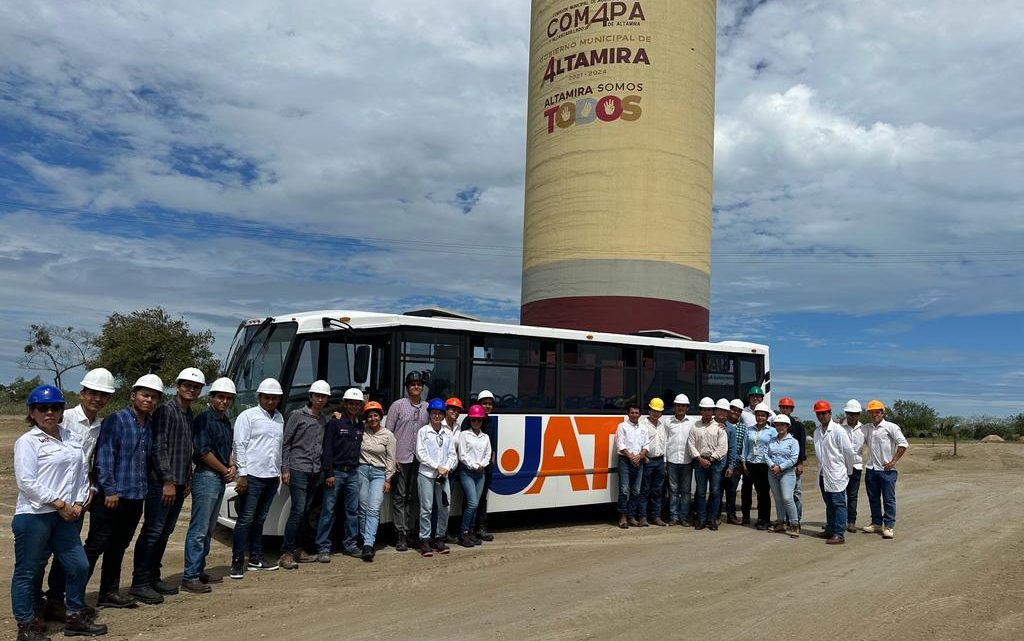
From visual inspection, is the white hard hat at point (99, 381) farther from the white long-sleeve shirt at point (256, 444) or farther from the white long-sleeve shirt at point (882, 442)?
the white long-sleeve shirt at point (882, 442)

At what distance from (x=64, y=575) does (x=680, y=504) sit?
8055mm

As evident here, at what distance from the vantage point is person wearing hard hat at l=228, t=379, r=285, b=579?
720cm

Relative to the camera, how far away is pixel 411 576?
25.4 feet

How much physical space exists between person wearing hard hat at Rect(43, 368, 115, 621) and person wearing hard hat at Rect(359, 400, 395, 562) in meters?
3.07

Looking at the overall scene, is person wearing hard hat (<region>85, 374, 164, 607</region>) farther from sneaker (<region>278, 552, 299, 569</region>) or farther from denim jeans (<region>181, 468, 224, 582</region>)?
sneaker (<region>278, 552, 299, 569</region>)

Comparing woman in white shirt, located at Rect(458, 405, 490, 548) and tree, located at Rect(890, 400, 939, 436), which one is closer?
woman in white shirt, located at Rect(458, 405, 490, 548)

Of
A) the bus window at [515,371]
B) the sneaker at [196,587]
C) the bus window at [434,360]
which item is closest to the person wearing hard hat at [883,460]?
the bus window at [515,371]

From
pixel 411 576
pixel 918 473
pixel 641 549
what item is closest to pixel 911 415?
pixel 918 473

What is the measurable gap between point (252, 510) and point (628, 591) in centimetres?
366

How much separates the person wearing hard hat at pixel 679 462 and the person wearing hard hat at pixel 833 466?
5.90ft

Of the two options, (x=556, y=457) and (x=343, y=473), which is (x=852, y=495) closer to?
(x=556, y=457)

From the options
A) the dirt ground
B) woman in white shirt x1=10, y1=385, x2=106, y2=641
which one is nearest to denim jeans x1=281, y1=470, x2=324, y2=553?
the dirt ground

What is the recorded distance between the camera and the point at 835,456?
33.3 feet

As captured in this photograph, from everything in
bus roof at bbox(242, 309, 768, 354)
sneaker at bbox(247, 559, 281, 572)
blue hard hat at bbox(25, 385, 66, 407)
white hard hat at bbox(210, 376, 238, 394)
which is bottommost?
sneaker at bbox(247, 559, 281, 572)
